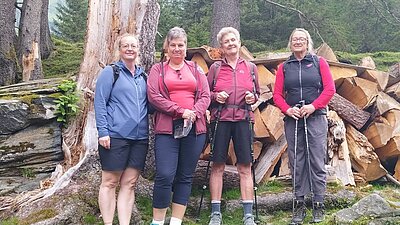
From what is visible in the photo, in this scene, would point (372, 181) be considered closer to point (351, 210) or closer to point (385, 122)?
point (385, 122)

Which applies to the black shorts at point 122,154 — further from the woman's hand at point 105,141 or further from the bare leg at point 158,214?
the bare leg at point 158,214

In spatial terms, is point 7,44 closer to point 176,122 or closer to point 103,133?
point 103,133

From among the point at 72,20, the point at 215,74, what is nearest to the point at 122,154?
the point at 215,74

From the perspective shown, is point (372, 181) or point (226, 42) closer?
point (226, 42)

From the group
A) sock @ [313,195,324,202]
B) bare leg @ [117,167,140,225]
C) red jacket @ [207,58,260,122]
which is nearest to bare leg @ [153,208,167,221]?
bare leg @ [117,167,140,225]

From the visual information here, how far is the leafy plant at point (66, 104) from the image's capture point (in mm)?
5973

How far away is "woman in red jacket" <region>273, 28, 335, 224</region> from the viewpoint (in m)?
5.10

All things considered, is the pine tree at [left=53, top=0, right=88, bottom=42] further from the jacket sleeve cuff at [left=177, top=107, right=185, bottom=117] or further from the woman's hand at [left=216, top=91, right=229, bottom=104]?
the jacket sleeve cuff at [left=177, top=107, right=185, bottom=117]

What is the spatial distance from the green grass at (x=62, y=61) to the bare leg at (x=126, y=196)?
6.24 metres

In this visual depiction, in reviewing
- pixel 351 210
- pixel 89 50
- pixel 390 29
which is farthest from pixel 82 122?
pixel 390 29

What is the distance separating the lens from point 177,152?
4602 millimetres

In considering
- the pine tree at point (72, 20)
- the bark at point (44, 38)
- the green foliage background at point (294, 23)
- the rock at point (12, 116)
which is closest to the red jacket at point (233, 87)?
the rock at point (12, 116)

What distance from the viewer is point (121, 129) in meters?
4.43

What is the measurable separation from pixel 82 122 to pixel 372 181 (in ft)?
13.7
